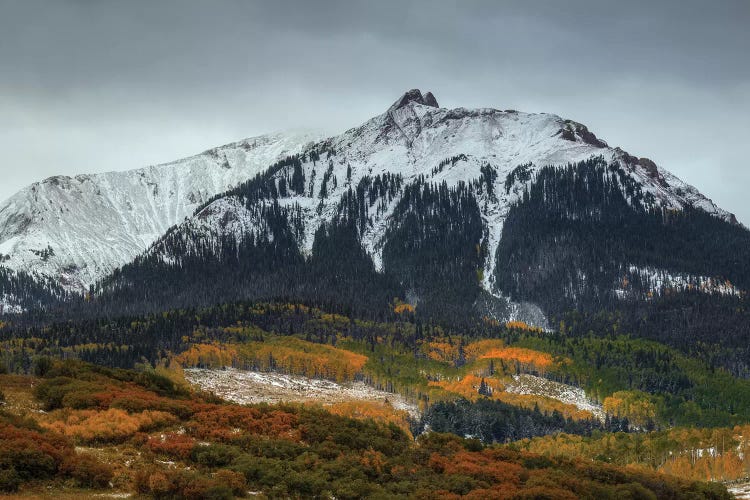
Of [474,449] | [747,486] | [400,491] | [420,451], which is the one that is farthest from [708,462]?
[400,491]

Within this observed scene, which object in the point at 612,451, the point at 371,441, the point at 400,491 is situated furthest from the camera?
the point at 612,451

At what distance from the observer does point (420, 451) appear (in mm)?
79812

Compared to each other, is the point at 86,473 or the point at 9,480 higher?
the point at 9,480

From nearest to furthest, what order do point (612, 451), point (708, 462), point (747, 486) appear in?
point (747, 486) → point (708, 462) → point (612, 451)

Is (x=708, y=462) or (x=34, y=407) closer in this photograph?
(x=34, y=407)

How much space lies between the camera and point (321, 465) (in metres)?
64.2

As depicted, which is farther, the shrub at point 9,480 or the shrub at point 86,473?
the shrub at point 86,473

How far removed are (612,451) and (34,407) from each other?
125489 millimetres

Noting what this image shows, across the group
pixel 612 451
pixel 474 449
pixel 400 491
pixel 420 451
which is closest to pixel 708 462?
pixel 612 451

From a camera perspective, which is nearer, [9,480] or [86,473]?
[9,480]

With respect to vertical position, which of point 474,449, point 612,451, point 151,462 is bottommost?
point 612,451

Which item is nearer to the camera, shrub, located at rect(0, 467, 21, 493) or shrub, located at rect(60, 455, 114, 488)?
shrub, located at rect(0, 467, 21, 493)

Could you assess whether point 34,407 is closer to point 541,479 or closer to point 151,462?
point 151,462

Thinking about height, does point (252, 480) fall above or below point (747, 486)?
above
